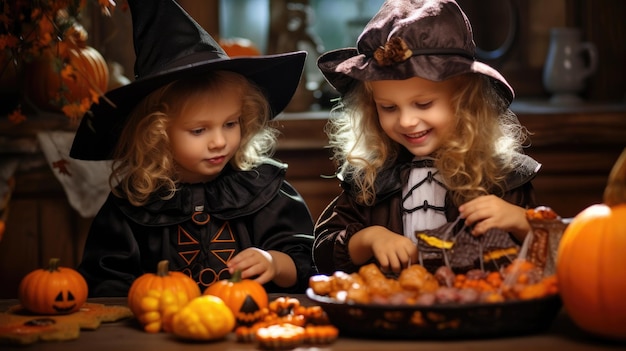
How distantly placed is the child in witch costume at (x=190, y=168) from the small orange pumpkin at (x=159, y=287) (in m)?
0.30

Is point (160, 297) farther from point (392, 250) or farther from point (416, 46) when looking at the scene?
point (416, 46)

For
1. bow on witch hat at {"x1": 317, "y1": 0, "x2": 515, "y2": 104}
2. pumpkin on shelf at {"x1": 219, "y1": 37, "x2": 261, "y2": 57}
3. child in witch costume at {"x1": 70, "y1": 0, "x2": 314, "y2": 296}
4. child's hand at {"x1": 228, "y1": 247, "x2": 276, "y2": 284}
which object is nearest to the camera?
bow on witch hat at {"x1": 317, "y1": 0, "x2": 515, "y2": 104}

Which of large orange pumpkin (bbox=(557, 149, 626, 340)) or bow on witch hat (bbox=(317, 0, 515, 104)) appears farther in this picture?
bow on witch hat (bbox=(317, 0, 515, 104))

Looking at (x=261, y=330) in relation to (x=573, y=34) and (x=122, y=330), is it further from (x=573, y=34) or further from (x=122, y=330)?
(x=573, y=34)

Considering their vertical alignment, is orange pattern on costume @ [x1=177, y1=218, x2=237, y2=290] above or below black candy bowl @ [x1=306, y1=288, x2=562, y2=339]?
below

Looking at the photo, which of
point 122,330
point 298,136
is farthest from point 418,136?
point 298,136

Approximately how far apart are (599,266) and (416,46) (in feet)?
2.10

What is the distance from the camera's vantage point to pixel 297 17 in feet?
12.4

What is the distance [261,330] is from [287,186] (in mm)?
843

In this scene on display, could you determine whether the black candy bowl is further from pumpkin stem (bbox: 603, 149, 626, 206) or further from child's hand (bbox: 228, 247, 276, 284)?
child's hand (bbox: 228, 247, 276, 284)

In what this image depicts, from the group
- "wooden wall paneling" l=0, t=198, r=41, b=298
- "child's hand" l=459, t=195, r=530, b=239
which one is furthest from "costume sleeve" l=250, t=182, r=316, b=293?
"wooden wall paneling" l=0, t=198, r=41, b=298

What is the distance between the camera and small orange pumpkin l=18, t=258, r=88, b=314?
182 centimetres

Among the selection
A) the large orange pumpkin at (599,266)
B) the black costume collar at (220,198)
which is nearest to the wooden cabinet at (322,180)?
the black costume collar at (220,198)

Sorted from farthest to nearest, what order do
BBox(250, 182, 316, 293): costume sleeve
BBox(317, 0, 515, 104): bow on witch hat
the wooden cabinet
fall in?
the wooden cabinet < BBox(250, 182, 316, 293): costume sleeve < BBox(317, 0, 515, 104): bow on witch hat
